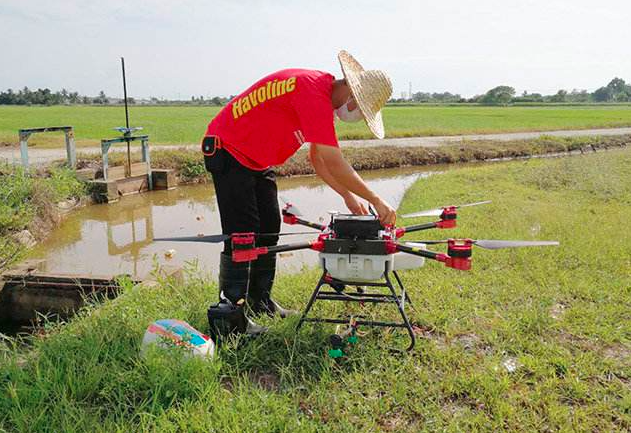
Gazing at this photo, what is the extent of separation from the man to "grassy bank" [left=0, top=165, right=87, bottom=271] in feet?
12.4

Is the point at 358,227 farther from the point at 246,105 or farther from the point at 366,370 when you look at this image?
the point at 246,105

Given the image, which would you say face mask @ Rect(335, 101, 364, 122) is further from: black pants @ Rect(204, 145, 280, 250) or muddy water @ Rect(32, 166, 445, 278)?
muddy water @ Rect(32, 166, 445, 278)

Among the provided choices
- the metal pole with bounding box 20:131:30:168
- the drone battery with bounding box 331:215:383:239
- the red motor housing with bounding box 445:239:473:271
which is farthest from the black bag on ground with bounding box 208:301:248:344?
the metal pole with bounding box 20:131:30:168

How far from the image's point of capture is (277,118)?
9.14 feet

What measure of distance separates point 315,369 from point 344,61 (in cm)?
169

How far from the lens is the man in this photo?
102 inches

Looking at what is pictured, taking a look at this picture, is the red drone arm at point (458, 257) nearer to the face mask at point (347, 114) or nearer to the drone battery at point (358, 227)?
the drone battery at point (358, 227)

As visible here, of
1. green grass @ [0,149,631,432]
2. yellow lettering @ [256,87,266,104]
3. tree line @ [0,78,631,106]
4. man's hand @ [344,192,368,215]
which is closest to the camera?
green grass @ [0,149,631,432]

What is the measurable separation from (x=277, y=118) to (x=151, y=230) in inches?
234

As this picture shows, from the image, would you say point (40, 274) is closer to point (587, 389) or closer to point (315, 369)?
point (315, 369)

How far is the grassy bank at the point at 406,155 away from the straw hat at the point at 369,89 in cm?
958

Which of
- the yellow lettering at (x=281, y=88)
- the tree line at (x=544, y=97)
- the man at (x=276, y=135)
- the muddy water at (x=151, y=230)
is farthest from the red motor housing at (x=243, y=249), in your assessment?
the tree line at (x=544, y=97)

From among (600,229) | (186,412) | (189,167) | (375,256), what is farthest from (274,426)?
(189,167)

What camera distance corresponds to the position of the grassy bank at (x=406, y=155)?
12000 millimetres
